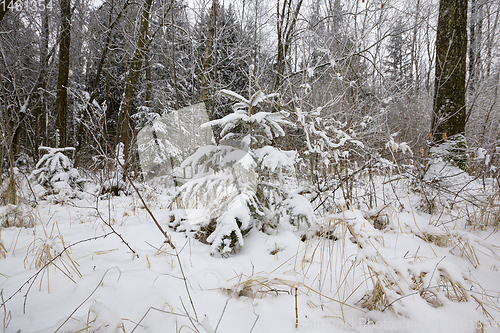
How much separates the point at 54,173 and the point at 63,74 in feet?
10.6

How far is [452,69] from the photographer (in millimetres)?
3148

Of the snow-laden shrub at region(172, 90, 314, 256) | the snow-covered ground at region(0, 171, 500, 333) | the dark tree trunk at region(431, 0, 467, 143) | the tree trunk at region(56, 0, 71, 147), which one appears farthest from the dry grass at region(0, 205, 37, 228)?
the dark tree trunk at region(431, 0, 467, 143)

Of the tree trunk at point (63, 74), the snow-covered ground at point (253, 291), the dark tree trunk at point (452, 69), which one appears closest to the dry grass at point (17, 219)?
the snow-covered ground at point (253, 291)

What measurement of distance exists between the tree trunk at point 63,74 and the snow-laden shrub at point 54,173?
173cm

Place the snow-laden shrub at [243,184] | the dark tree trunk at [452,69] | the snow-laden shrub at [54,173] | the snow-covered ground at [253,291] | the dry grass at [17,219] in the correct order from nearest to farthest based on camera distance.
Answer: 1. the snow-covered ground at [253,291]
2. the snow-laden shrub at [243,184]
3. the dry grass at [17,219]
4. the dark tree trunk at [452,69]
5. the snow-laden shrub at [54,173]

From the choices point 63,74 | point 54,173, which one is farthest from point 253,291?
point 63,74

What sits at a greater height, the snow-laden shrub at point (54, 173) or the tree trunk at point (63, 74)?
the tree trunk at point (63, 74)

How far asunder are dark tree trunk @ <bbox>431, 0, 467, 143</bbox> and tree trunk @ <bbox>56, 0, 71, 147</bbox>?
743cm

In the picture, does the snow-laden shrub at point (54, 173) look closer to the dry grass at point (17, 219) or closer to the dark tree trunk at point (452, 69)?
A: the dry grass at point (17, 219)

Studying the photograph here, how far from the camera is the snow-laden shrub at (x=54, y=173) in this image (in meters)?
3.59

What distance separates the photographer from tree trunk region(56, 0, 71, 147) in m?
5.20

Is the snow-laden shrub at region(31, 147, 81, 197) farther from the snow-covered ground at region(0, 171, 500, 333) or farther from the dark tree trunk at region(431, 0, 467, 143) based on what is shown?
the dark tree trunk at region(431, 0, 467, 143)

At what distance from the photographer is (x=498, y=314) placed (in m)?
0.91

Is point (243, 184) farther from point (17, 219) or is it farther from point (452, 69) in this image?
point (452, 69)
